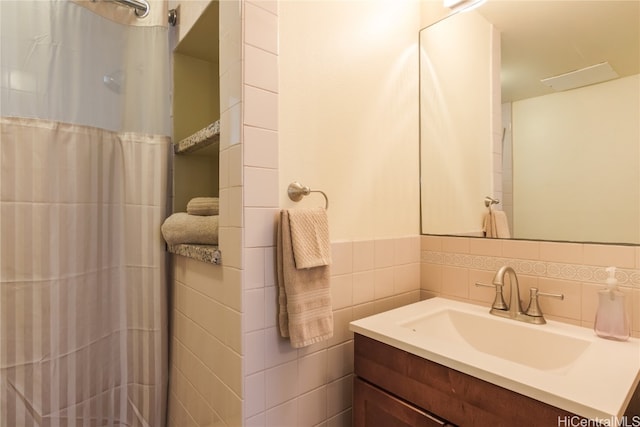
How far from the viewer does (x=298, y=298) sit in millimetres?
880

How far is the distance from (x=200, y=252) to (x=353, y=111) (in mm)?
727

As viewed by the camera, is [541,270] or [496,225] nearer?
[541,270]

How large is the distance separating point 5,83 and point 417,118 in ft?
4.91

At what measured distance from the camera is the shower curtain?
1.03 meters

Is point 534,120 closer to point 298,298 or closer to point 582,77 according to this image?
point 582,77

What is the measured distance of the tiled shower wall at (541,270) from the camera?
3.01 feet

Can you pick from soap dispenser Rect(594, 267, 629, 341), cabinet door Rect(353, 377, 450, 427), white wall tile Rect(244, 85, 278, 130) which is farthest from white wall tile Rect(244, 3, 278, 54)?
soap dispenser Rect(594, 267, 629, 341)

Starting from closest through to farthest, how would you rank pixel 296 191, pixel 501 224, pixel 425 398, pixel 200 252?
pixel 425 398, pixel 296 191, pixel 200 252, pixel 501 224

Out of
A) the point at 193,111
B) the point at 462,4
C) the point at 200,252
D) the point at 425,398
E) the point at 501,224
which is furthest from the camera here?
the point at 193,111

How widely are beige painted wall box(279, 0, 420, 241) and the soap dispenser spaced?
652 millimetres

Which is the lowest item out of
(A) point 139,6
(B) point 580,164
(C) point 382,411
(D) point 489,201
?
(C) point 382,411

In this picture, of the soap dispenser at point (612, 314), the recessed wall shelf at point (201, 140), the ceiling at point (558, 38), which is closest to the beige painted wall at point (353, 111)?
the recessed wall shelf at point (201, 140)

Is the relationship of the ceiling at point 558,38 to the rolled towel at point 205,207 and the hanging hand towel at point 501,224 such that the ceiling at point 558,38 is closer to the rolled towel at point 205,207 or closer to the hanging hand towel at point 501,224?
the hanging hand towel at point 501,224

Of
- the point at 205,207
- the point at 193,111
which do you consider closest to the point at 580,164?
the point at 205,207
